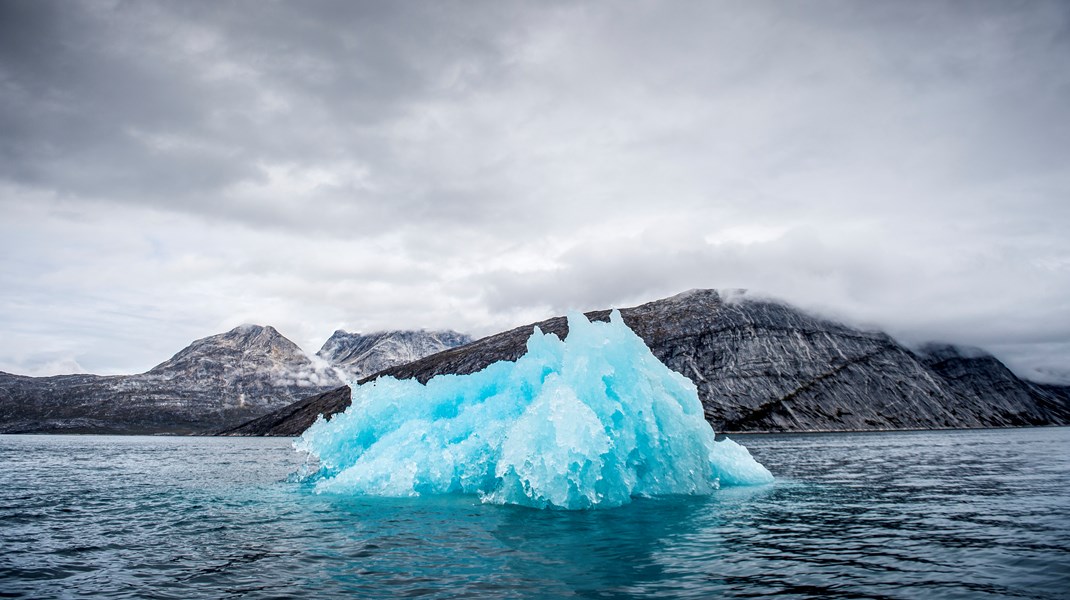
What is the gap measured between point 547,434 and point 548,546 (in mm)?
6821

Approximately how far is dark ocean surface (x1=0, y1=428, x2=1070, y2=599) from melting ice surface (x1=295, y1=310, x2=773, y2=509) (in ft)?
4.47

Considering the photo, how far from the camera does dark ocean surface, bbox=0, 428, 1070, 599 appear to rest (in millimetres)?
12312

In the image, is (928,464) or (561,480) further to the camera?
(928,464)

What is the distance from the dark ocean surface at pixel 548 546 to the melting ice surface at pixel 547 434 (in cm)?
136

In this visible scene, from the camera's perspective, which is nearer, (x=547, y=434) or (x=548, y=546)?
(x=548, y=546)

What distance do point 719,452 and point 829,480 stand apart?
7.98 m

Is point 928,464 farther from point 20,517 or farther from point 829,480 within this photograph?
point 20,517

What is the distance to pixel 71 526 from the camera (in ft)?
68.0

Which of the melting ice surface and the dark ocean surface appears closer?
the dark ocean surface

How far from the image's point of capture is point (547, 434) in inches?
913

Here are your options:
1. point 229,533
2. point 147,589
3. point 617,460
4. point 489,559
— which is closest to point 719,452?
point 617,460

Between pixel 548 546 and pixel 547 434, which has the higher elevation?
pixel 547 434

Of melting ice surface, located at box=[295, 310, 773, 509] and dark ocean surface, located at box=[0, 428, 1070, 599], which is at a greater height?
melting ice surface, located at box=[295, 310, 773, 509]

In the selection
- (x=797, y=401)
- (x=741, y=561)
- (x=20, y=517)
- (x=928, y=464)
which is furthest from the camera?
(x=797, y=401)
